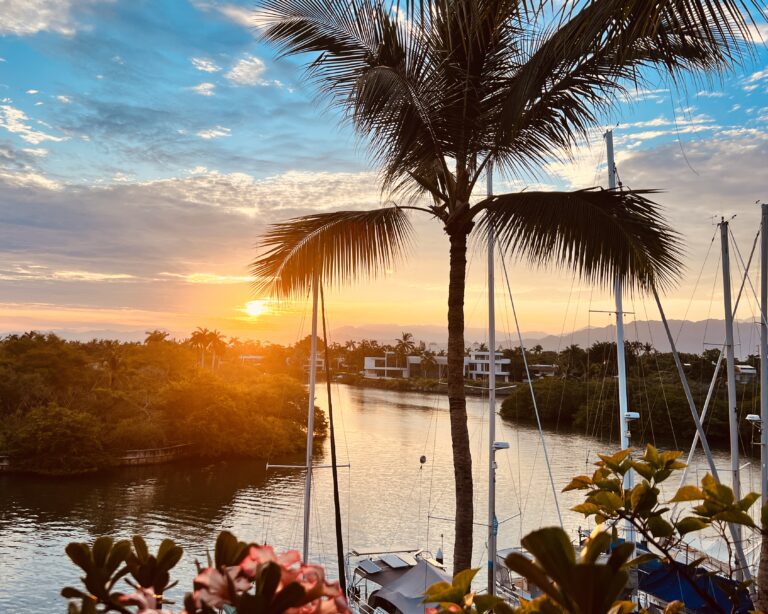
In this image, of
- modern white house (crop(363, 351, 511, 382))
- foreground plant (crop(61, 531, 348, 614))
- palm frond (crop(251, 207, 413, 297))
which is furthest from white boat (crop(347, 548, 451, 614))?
modern white house (crop(363, 351, 511, 382))

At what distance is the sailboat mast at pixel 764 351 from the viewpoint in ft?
37.8

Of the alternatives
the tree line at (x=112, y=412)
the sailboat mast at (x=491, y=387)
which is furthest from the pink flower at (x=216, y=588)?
the tree line at (x=112, y=412)

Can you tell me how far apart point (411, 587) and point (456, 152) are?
9.42 metres

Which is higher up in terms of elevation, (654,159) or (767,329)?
(654,159)

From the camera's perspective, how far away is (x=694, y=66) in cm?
394

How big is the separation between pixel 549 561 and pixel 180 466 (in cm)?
3584

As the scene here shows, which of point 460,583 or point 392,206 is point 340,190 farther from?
point 460,583

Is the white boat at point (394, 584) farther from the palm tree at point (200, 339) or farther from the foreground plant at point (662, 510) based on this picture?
the palm tree at point (200, 339)

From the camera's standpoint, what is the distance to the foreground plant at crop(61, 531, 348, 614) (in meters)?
0.96

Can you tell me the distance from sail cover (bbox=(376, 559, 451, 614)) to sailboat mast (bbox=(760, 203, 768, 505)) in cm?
591

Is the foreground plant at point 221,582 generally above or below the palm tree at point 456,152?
below

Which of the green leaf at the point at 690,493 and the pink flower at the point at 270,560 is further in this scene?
the green leaf at the point at 690,493

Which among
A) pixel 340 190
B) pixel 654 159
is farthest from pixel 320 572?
pixel 340 190

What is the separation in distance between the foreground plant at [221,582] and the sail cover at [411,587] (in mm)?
11625
